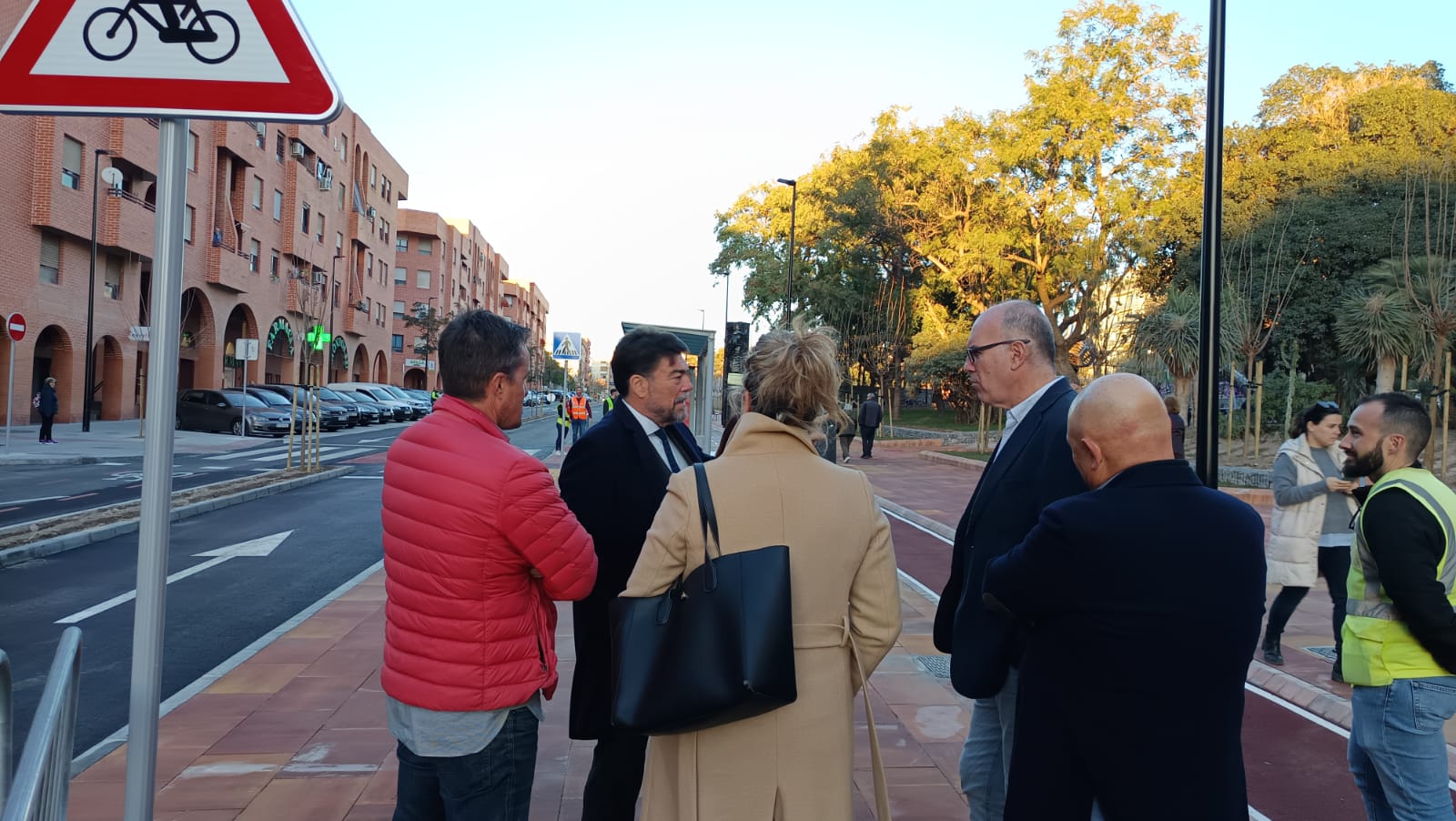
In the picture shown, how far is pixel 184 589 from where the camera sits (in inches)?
318

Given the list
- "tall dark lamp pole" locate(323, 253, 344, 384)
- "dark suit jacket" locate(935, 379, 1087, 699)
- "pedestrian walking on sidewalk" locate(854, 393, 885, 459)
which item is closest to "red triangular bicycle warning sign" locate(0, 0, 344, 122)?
"dark suit jacket" locate(935, 379, 1087, 699)

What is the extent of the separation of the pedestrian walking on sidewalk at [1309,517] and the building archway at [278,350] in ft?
148

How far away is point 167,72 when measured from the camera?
6.29ft

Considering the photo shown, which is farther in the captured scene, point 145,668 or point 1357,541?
point 1357,541

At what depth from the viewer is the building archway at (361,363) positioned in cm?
5991

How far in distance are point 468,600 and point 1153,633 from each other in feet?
5.31

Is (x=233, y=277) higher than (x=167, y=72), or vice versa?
(x=233, y=277)

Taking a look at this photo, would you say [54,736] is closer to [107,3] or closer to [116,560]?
[107,3]

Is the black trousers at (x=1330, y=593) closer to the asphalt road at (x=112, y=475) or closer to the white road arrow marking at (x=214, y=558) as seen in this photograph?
the white road arrow marking at (x=214, y=558)

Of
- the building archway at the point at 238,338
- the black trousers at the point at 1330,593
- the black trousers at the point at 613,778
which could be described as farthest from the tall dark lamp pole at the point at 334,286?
the black trousers at the point at 613,778

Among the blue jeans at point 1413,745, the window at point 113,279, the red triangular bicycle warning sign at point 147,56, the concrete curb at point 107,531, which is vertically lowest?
the concrete curb at point 107,531

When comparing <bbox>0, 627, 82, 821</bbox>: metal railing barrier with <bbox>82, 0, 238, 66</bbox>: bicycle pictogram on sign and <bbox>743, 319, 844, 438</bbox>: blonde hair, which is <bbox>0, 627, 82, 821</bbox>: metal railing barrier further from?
<bbox>743, 319, 844, 438</bbox>: blonde hair

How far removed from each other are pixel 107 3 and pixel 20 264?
32.9 meters

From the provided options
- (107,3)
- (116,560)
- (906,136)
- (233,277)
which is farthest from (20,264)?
(107,3)
